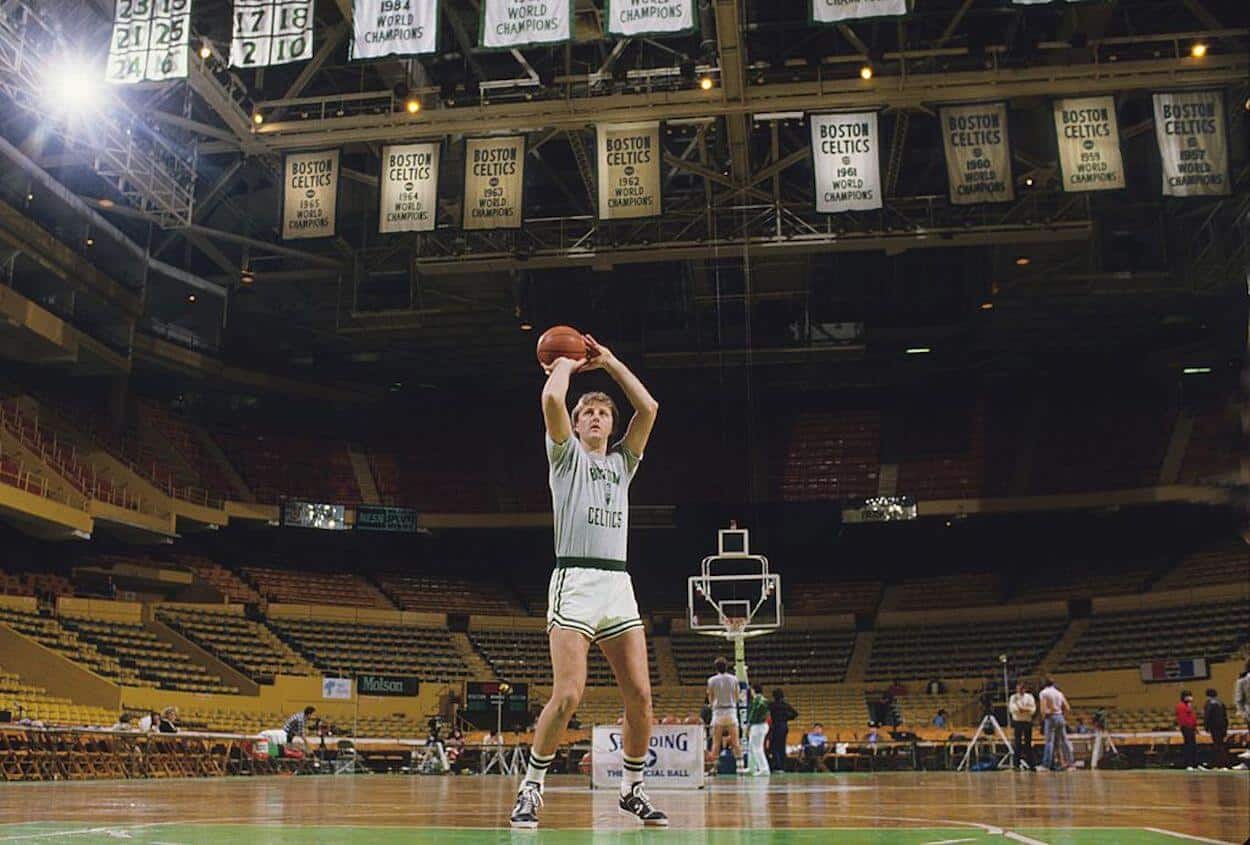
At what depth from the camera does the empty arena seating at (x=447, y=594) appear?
38.5 m

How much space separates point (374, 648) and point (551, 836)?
103 feet

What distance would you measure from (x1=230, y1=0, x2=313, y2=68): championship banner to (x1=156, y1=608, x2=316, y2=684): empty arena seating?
1981 cm

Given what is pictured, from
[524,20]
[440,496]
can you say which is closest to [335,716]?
[440,496]

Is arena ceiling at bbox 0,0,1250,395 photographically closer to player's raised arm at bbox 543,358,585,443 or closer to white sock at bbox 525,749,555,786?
player's raised arm at bbox 543,358,585,443

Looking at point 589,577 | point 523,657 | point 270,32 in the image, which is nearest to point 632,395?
point 589,577

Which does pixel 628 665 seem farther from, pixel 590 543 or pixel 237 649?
pixel 237 649

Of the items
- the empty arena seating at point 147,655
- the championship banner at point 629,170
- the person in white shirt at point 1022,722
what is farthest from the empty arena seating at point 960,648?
the championship banner at point 629,170

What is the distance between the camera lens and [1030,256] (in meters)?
28.6

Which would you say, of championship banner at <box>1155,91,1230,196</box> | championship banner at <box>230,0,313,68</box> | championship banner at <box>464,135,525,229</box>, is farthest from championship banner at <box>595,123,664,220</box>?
championship banner at <box>1155,91,1230,196</box>

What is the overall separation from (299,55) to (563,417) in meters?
12.0

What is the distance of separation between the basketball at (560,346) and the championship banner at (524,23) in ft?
33.4

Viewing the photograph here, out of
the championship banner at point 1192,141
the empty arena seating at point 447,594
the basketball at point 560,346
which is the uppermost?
the championship banner at point 1192,141

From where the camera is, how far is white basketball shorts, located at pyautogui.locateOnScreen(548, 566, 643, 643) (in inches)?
202

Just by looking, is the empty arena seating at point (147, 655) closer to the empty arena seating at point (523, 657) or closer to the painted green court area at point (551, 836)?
the empty arena seating at point (523, 657)
